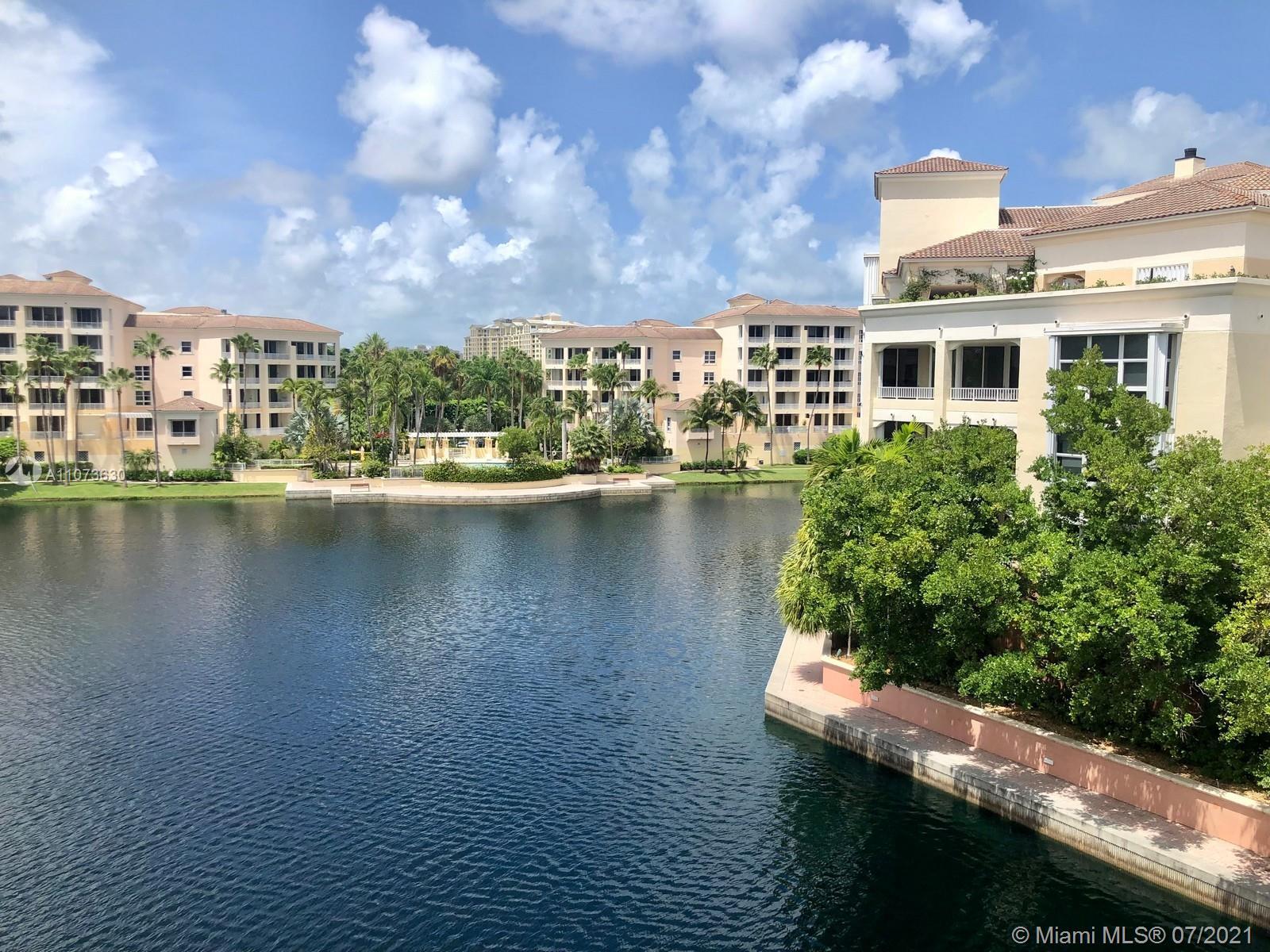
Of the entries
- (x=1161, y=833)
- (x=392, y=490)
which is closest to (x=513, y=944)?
(x=1161, y=833)

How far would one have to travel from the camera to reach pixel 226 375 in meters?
91.4

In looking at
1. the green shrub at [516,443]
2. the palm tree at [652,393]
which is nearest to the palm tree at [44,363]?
the green shrub at [516,443]

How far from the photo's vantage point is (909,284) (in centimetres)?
3569

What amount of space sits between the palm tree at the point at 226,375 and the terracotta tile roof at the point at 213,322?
3799 mm

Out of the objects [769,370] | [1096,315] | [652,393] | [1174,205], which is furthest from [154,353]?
[1174,205]

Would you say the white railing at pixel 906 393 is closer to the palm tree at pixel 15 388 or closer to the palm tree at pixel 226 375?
the palm tree at pixel 226 375

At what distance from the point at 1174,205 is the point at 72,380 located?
8510 cm

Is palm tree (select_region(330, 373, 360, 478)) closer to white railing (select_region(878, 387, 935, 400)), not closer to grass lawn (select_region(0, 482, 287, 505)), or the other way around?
grass lawn (select_region(0, 482, 287, 505))

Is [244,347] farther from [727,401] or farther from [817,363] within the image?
[817,363]

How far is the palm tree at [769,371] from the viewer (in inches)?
3686

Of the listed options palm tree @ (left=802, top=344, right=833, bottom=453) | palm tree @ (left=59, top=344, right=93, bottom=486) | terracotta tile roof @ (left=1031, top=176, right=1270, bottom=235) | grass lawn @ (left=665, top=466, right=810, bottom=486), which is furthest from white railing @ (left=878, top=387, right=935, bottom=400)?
palm tree @ (left=59, top=344, right=93, bottom=486)

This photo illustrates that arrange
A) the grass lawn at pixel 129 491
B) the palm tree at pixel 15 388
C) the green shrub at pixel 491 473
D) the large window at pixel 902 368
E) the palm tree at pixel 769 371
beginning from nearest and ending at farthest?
1. the large window at pixel 902 368
2. the grass lawn at pixel 129 491
3. the green shrub at pixel 491 473
4. the palm tree at pixel 15 388
5. the palm tree at pixel 769 371

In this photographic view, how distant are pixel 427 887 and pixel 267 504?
5923cm

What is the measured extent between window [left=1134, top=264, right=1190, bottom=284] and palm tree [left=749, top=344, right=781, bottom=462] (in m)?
63.0
